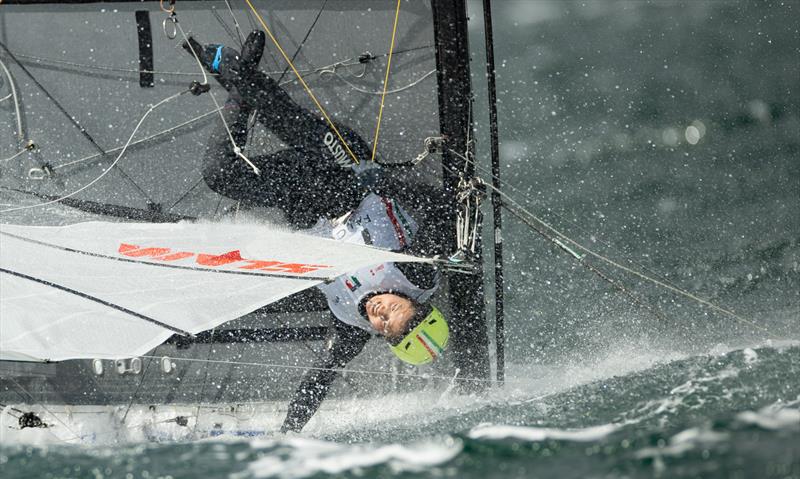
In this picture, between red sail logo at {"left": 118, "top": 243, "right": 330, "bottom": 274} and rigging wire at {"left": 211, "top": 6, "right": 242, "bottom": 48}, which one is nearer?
red sail logo at {"left": 118, "top": 243, "right": 330, "bottom": 274}

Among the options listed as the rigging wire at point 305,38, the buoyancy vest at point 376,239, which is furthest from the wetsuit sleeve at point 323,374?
the rigging wire at point 305,38

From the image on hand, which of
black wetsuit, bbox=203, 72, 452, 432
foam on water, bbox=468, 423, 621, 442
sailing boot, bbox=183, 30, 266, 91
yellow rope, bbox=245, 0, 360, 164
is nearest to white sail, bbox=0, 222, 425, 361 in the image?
black wetsuit, bbox=203, 72, 452, 432

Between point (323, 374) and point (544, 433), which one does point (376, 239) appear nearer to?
point (323, 374)

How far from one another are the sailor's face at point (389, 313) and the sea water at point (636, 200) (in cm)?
40

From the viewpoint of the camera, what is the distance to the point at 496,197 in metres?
3.79

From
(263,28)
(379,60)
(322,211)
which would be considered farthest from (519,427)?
(263,28)

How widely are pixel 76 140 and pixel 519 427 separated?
2365 mm

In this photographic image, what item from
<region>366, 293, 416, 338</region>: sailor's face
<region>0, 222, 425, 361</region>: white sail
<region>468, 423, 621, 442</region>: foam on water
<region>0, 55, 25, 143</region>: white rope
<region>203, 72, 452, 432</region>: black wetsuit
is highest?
<region>0, 55, 25, 143</region>: white rope

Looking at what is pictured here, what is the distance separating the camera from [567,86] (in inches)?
177

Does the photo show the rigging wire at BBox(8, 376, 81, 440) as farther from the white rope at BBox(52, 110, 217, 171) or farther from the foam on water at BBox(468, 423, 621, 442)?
the foam on water at BBox(468, 423, 621, 442)

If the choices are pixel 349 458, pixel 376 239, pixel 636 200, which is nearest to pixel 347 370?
pixel 376 239

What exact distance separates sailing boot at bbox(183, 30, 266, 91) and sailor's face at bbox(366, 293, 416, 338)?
3.59ft

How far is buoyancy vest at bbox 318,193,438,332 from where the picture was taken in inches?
145

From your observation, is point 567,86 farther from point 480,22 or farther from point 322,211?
point 322,211
